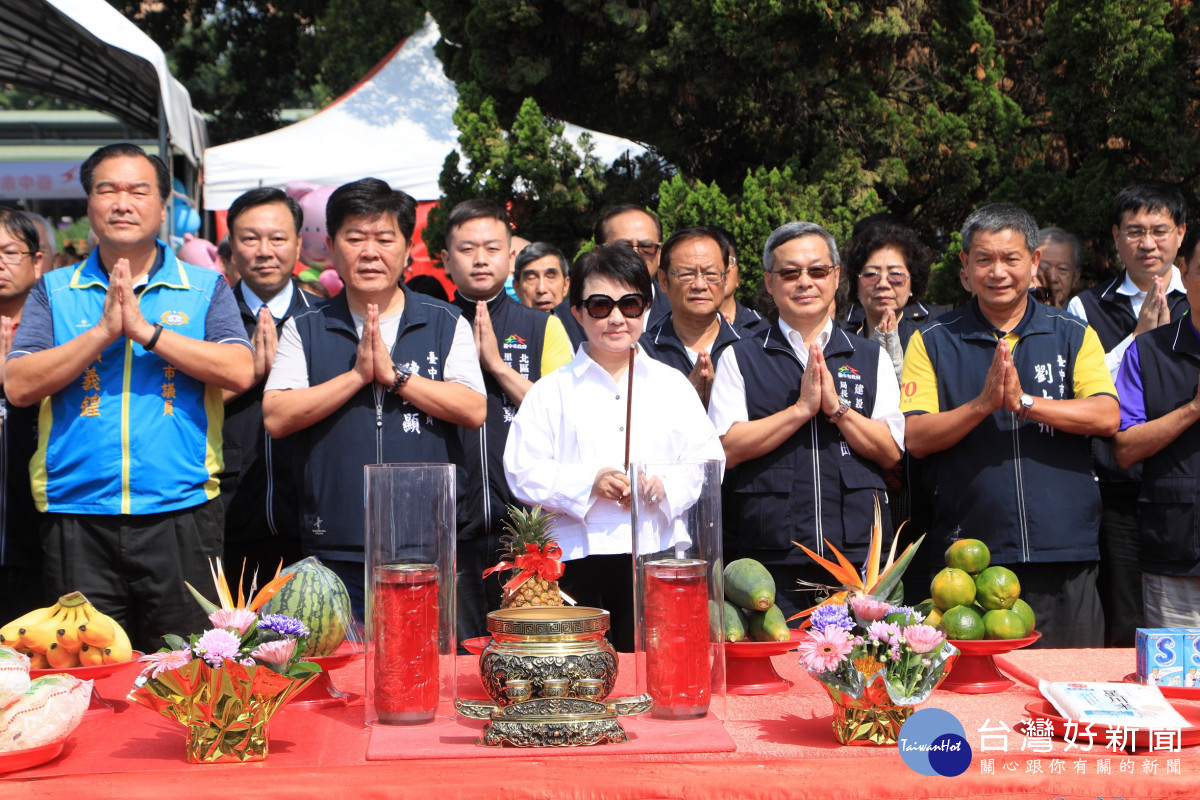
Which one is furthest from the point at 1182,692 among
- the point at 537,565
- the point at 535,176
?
the point at 535,176

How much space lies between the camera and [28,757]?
181 cm

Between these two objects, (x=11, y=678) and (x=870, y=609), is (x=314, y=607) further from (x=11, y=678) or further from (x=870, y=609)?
(x=870, y=609)

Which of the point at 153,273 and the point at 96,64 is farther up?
the point at 96,64

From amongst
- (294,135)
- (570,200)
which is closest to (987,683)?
(570,200)

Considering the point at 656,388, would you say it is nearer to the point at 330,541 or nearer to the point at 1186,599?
the point at 330,541

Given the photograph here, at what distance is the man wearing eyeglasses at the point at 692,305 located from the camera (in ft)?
13.2

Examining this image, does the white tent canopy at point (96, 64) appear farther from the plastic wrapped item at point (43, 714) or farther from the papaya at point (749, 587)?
the papaya at point (749, 587)

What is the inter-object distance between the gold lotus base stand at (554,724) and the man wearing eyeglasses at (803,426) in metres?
1.50

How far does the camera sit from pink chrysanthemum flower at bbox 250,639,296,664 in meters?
1.91

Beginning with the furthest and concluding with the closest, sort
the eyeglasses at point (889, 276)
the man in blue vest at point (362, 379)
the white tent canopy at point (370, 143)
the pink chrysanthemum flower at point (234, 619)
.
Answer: the white tent canopy at point (370, 143)
the eyeglasses at point (889, 276)
the man in blue vest at point (362, 379)
the pink chrysanthemum flower at point (234, 619)

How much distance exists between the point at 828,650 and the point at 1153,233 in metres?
3.16

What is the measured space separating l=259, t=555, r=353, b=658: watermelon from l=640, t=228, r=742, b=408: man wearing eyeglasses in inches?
78.0

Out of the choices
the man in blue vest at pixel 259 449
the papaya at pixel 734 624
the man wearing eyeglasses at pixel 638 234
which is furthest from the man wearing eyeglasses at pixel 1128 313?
the man in blue vest at pixel 259 449

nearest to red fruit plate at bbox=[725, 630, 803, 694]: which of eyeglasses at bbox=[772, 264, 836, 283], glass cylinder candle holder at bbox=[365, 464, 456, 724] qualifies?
glass cylinder candle holder at bbox=[365, 464, 456, 724]
